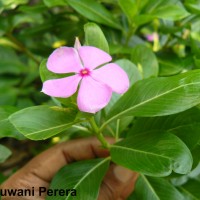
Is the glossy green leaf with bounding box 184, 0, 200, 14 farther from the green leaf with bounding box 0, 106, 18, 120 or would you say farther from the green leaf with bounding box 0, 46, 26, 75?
the green leaf with bounding box 0, 46, 26, 75

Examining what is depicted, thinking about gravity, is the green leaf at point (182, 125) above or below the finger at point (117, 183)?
above

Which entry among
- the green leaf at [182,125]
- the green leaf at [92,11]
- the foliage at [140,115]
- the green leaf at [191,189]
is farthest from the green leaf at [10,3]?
the green leaf at [191,189]

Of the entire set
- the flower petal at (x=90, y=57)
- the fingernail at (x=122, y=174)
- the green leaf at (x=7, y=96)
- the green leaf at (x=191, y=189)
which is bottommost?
the green leaf at (x=191, y=189)

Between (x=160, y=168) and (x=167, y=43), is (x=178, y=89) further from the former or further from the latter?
(x=167, y=43)

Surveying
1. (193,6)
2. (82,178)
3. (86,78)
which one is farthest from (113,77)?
(193,6)

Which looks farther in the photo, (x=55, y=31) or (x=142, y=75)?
(x=55, y=31)

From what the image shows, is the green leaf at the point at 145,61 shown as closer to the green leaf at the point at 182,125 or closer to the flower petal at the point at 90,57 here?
the green leaf at the point at 182,125

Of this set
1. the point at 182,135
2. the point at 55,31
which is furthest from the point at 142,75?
the point at 55,31
